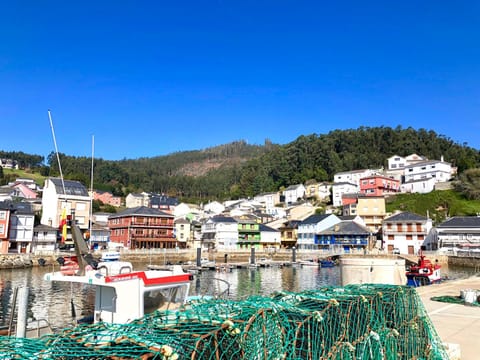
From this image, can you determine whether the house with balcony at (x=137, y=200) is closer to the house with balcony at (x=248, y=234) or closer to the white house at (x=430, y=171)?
the house with balcony at (x=248, y=234)

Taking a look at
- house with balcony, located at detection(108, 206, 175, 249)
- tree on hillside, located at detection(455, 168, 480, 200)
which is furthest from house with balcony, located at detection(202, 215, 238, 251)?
tree on hillside, located at detection(455, 168, 480, 200)

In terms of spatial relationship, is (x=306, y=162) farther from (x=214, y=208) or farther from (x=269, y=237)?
(x=269, y=237)

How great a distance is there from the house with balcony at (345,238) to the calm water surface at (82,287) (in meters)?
14.5

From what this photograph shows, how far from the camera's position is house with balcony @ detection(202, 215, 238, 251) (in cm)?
6794

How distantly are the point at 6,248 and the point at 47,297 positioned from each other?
2766 cm

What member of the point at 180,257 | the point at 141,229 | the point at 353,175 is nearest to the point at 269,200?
the point at 353,175

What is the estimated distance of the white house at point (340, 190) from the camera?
8831 cm

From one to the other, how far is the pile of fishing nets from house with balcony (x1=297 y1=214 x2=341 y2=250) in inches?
2415

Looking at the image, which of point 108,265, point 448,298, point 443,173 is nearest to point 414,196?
point 443,173

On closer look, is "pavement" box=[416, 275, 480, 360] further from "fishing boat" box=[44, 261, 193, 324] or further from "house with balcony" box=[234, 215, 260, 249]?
"house with balcony" box=[234, 215, 260, 249]

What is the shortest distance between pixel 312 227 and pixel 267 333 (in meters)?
65.8

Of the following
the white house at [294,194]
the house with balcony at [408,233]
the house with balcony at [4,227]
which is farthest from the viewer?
the white house at [294,194]

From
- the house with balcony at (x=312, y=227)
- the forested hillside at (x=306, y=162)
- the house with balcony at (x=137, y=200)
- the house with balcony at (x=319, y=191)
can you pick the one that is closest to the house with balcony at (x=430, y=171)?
the forested hillside at (x=306, y=162)

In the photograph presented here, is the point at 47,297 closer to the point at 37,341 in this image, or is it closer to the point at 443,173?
the point at 37,341
